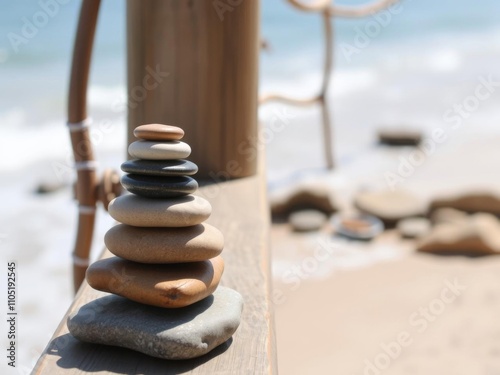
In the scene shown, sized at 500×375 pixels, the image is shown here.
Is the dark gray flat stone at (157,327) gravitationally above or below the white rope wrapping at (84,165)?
below

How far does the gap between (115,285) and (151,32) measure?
2.39 ft

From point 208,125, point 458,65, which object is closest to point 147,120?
point 208,125

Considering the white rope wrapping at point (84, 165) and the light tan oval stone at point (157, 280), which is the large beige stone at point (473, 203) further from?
the light tan oval stone at point (157, 280)

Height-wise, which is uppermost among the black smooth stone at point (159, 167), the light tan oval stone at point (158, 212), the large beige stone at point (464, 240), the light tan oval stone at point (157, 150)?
the light tan oval stone at point (157, 150)

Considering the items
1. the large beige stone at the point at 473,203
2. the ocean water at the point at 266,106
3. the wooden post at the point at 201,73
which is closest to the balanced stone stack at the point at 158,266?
the wooden post at the point at 201,73

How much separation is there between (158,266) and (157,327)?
0.09 m

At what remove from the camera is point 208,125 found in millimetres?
1370

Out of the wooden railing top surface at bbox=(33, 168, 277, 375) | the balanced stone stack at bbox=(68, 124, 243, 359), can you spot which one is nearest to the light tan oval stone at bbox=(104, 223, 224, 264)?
the balanced stone stack at bbox=(68, 124, 243, 359)

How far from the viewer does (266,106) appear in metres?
8.22

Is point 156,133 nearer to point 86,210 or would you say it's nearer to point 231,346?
point 231,346

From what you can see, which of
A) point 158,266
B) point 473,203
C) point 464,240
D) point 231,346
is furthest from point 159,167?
point 473,203

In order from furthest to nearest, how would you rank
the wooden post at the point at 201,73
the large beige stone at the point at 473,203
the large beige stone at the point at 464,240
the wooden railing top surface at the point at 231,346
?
1. the large beige stone at the point at 473,203
2. the large beige stone at the point at 464,240
3. the wooden post at the point at 201,73
4. the wooden railing top surface at the point at 231,346

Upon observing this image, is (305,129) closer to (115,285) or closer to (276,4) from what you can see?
(115,285)

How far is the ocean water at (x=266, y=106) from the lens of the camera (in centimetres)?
394
